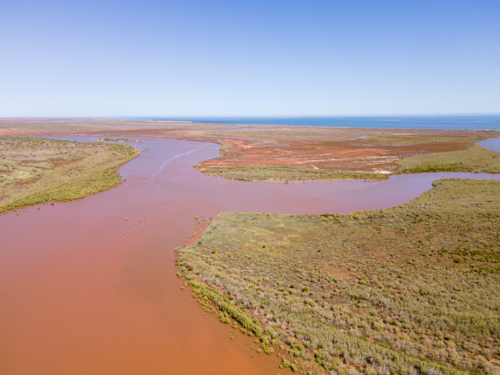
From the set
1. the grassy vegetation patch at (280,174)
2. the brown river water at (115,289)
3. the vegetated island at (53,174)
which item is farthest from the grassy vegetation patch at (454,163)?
the vegetated island at (53,174)

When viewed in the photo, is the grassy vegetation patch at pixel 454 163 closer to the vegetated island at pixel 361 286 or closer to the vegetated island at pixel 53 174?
the vegetated island at pixel 361 286

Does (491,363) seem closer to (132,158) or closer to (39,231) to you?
(39,231)

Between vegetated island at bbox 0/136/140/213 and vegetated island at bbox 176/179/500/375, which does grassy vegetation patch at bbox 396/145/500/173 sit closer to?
vegetated island at bbox 176/179/500/375

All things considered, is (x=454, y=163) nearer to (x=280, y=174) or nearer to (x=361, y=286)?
(x=280, y=174)

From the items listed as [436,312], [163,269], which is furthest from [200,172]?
[436,312]

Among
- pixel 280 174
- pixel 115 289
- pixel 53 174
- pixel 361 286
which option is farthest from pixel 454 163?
pixel 53 174

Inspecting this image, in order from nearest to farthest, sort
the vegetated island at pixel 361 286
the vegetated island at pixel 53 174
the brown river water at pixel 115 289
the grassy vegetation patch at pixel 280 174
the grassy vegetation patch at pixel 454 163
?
the vegetated island at pixel 361 286, the brown river water at pixel 115 289, the vegetated island at pixel 53 174, the grassy vegetation patch at pixel 280 174, the grassy vegetation patch at pixel 454 163
